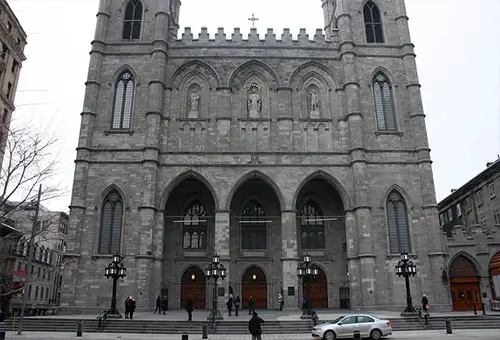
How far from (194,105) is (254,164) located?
674 cm

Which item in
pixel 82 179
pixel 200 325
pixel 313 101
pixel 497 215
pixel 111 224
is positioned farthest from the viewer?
pixel 497 215

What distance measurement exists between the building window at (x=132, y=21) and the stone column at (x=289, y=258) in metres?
18.7

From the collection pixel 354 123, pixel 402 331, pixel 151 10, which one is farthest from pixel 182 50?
pixel 402 331

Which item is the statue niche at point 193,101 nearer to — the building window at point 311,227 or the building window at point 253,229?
the building window at point 253,229

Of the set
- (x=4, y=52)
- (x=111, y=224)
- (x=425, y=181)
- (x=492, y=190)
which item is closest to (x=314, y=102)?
(x=425, y=181)

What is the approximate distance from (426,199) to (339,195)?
19.2 feet

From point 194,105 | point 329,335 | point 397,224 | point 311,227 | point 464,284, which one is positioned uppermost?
point 194,105

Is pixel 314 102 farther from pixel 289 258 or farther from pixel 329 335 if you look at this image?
pixel 329 335

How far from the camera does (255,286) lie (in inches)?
1216

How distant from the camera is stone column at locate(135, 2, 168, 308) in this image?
2694 cm

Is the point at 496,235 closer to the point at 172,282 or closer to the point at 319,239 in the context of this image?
the point at 319,239

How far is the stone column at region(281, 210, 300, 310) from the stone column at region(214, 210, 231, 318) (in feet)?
12.1

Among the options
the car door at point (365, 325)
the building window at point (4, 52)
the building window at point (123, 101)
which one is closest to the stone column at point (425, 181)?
the car door at point (365, 325)

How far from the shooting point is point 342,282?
3072 cm
